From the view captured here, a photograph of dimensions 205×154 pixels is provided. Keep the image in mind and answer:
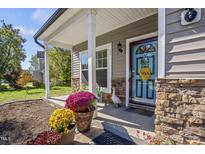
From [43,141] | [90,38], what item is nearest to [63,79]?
[90,38]

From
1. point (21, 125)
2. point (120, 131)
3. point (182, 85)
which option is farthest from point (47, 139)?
point (182, 85)

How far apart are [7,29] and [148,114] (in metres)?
16.1

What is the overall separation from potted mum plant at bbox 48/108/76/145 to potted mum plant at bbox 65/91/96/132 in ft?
0.95

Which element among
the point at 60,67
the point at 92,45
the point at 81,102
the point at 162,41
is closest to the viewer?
the point at 162,41

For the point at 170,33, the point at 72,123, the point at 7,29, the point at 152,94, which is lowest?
the point at 72,123

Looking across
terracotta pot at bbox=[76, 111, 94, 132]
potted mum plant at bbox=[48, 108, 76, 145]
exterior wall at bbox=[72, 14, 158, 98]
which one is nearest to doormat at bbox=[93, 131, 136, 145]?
terracotta pot at bbox=[76, 111, 94, 132]

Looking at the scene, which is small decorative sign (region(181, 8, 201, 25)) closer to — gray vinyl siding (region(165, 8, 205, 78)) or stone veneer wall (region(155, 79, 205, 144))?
gray vinyl siding (region(165, 8, 205, 78))

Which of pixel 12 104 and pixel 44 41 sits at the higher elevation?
pixel 44 41

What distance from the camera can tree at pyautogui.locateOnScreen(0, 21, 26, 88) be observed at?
11.8 meters

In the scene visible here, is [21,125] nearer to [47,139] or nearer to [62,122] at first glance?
[62,122]

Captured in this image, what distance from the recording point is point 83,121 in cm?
271

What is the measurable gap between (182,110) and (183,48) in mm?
904

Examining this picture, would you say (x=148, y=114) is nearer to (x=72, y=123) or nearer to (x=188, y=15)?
(x=72, y=123)
